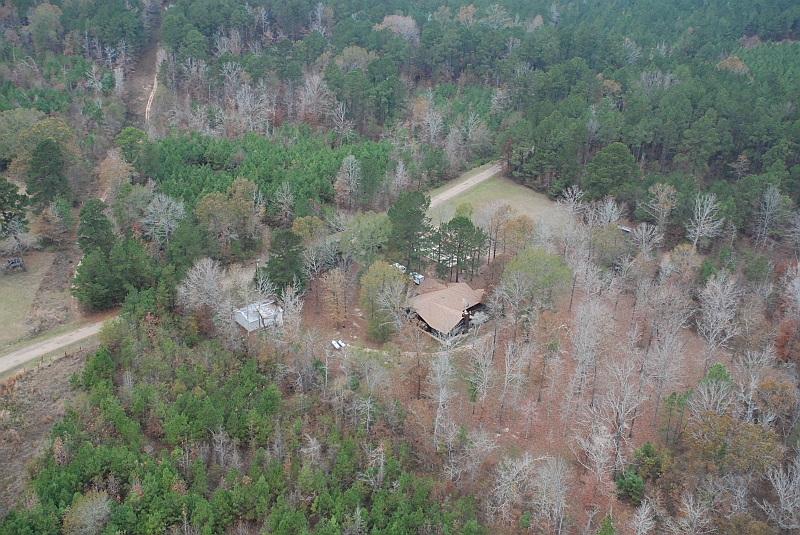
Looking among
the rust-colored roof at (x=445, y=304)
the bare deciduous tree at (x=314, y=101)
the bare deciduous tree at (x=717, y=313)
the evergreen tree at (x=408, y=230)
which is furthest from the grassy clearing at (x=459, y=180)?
the bare deciduous tree at (x=717, y=313)

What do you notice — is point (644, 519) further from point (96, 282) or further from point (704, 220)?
point (96, 282)

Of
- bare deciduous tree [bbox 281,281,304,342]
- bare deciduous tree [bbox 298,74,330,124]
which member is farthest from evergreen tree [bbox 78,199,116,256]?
bare deciduous tree [bbox 298,74,330,124]

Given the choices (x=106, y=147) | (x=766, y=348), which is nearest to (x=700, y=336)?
(x=766, y=348)

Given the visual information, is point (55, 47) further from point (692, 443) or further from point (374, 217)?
point (692, 443)

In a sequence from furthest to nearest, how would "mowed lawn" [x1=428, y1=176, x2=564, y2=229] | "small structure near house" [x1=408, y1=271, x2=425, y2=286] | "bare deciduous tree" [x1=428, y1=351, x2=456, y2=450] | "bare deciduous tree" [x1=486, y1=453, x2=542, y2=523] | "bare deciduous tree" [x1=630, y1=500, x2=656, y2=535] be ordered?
"mowed lawn" [x1=428, y1=176, x2=564, y2=229], "small structure near house" [x1=408, y1=271, x2=425, y2=286], "bare deciduous tree" [x1=428, y1=351, x2=456, y2=450], "bare deciduous tree" [x1=486, y1=453, x2=542, y2=523], "bare deciduous tree" [x1=630, y1=500, x2=656, y2=535]

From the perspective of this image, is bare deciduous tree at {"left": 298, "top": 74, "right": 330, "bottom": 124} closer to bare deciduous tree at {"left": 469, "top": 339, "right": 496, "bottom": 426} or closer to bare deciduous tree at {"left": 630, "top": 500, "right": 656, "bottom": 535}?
bare deciduous tree at {"left": 469, "top": 339, "right": 496, "bottom": 426}

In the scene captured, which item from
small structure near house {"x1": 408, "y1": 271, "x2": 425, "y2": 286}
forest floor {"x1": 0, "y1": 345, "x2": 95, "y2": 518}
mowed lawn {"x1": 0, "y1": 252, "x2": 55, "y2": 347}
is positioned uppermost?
forest floor {"x1": 0, "y1": 345, "x2": 95, "y2": 518}

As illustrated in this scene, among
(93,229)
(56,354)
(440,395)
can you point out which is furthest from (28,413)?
(440,395)
